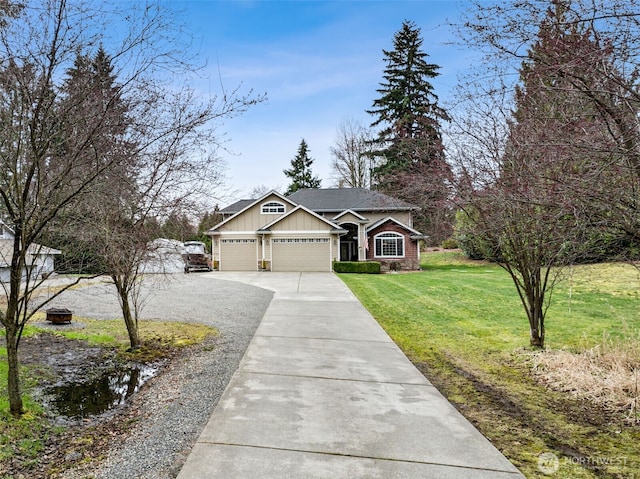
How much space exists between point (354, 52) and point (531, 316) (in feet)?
24.9

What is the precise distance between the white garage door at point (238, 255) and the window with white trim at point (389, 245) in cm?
737

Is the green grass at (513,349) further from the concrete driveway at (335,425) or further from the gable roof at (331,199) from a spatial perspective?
the gable roof at (331,199)

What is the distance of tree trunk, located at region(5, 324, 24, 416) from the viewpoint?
3752mm

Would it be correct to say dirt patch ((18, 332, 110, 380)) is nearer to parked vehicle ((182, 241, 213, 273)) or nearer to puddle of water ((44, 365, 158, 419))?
puddle of water ((44, 365, 158, 419))

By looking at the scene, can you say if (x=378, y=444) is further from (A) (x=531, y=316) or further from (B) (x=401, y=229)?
(B) (x=401, y=229)

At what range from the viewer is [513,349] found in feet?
20.3

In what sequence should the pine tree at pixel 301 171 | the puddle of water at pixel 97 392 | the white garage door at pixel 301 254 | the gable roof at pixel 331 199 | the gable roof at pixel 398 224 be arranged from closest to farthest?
the puddle of water at pixel 97 392, the white garage door at pixel 301 254, the gable roof at pixel 398 224, the gable roof at pixel 331 199, the pine tree at pixel 301 171

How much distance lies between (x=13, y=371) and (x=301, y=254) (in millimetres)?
18667

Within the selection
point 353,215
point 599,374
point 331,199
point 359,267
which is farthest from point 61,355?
point 331,199

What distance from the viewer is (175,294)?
1336 centimetres

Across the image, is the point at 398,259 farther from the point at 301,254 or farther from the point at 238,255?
the point at 238,255

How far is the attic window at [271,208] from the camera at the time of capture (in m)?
23.5

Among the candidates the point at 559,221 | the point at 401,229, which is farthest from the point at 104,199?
the point at 401,229

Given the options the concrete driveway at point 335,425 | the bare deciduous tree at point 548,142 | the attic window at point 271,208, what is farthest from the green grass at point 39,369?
the attic window at point 271,208
